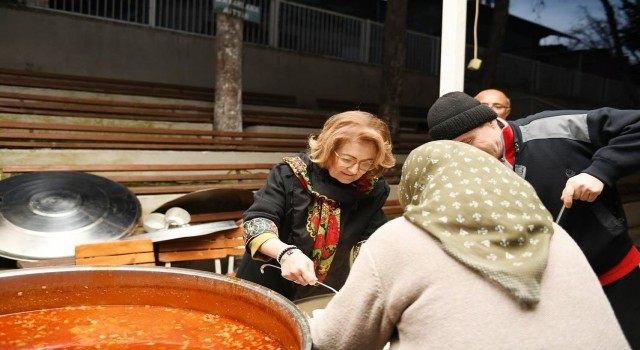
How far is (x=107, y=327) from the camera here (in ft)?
3.79

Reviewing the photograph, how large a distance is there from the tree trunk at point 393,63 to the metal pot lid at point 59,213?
529 centimetres

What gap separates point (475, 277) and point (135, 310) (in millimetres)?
815

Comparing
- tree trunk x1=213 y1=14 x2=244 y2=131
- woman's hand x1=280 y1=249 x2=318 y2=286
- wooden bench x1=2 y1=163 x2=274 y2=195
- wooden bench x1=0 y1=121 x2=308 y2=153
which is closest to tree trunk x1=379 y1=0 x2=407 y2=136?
wooden bench x1=0 y1=121 x2=308 y2=153

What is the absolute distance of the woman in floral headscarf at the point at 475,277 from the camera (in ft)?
2.53

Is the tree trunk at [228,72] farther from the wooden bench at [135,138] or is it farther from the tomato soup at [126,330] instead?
the tomato soup at [126,330]

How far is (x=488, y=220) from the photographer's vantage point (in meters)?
0.80

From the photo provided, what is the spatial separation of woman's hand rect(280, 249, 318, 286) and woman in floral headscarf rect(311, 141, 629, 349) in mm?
436

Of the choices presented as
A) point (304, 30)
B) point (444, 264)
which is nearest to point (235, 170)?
point (444, 264)

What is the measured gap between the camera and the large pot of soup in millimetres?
1094

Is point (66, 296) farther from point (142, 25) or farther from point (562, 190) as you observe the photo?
point (142, 25)

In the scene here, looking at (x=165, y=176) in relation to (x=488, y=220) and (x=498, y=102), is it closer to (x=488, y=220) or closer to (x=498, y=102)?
(x=498, y=102)

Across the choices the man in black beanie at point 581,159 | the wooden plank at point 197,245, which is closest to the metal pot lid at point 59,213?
the wooden plank at point 197,245

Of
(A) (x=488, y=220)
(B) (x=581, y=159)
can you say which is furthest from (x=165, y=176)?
(A) (x=488, y=220)

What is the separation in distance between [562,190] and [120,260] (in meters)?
1.97
